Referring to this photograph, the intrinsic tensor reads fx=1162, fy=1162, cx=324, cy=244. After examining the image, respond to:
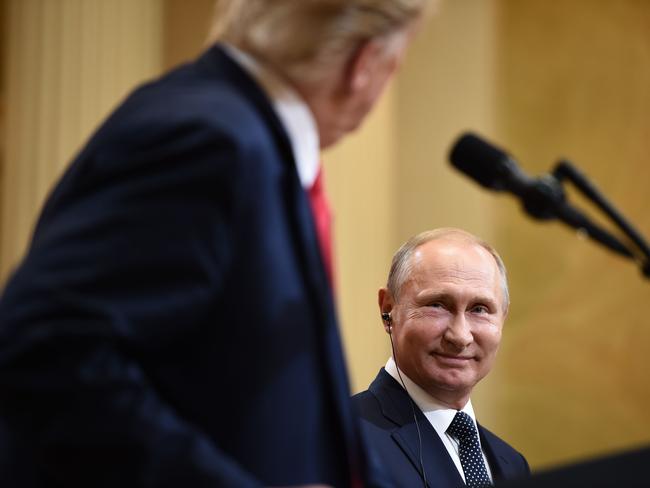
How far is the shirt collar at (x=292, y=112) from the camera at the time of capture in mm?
1648

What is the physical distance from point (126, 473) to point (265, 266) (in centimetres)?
32

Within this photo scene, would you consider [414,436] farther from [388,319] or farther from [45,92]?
[45,92]

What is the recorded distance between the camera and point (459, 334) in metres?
2.86

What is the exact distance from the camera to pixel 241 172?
1511 millimetres

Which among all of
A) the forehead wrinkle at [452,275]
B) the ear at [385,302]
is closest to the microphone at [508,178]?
the forehead wrinkle at [452,275]

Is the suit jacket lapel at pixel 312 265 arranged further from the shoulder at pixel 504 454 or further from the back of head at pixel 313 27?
the shoulder at pixel 504 454

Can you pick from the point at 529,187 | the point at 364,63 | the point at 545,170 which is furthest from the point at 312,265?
the point at 545,170

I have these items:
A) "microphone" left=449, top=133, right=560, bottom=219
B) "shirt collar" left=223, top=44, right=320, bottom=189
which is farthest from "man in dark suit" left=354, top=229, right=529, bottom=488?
"shirt collar" left=223, top=44, right=320, bottom=189

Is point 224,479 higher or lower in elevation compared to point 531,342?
higher

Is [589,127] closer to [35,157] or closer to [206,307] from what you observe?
[35,157]

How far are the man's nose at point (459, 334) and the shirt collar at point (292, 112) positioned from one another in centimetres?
127

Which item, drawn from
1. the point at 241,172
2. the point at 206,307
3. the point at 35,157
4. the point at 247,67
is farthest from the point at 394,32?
the point at 35,157

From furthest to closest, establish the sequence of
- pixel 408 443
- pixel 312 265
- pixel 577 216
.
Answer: pixel 408 443, pixel 577 216, pixel 312 265

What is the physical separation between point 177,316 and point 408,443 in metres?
1.39
